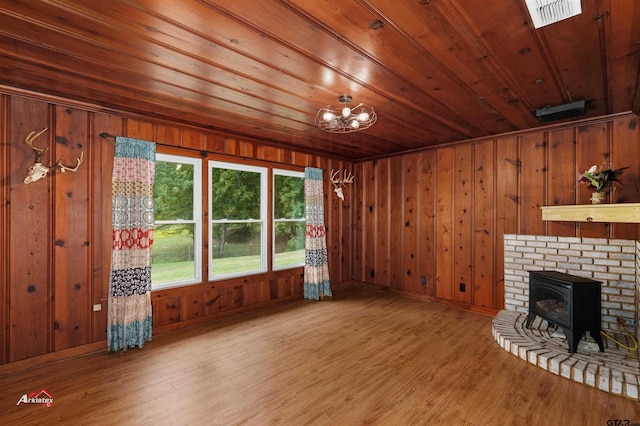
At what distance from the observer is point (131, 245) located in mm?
3279

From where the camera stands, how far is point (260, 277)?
14.9 ft

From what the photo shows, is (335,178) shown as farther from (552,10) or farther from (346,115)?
(552,10)

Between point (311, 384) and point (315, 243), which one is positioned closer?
point (311, 384)

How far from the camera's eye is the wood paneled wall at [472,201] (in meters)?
3.48

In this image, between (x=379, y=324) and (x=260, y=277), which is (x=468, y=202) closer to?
(x=379, y=324)

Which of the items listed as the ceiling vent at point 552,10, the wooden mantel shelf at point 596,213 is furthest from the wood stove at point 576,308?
the ceiling vent at point 552,10

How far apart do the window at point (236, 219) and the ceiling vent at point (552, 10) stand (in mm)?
3664

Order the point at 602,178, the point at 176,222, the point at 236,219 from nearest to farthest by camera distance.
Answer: the point at 602,178
the point at 176,222
the point at 236,219

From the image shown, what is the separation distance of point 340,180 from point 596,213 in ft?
12.2

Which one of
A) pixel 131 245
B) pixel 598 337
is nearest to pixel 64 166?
pixel 131 245

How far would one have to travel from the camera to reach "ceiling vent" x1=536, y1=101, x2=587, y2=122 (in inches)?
116

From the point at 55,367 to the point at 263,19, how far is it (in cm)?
362

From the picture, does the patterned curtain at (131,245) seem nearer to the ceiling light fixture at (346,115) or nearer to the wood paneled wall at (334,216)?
the wood paneled wall at (334,216)

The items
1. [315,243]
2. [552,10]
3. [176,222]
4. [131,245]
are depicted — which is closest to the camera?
[552,10]
